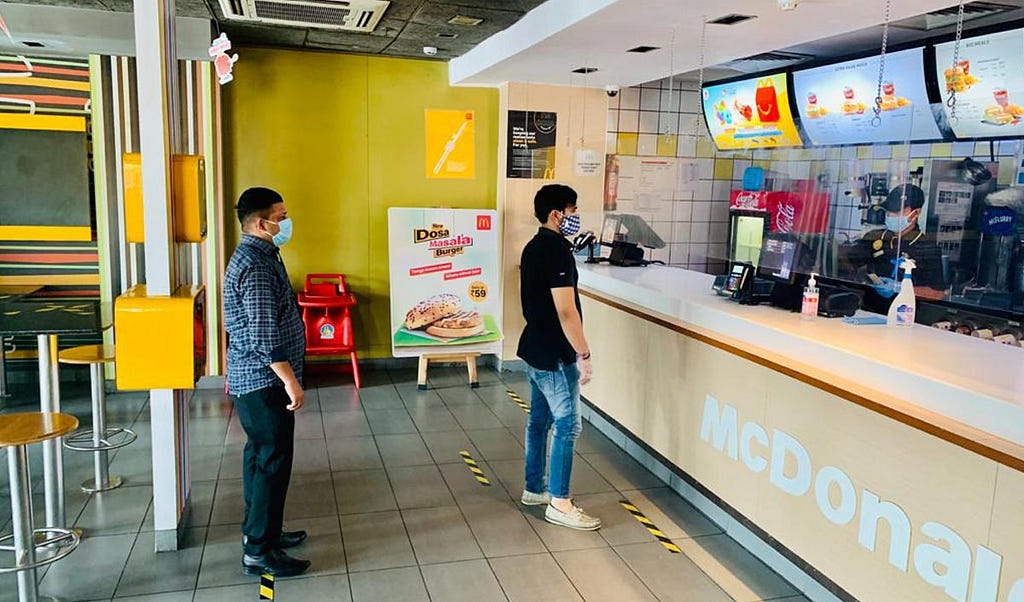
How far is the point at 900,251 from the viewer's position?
16.3ft

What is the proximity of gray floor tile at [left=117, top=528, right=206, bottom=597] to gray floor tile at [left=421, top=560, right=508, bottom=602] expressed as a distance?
0.99 m

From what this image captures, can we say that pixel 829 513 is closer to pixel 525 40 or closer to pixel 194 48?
pixel 525 40

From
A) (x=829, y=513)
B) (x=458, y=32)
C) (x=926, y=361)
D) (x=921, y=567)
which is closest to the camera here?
(x=921, y=567)

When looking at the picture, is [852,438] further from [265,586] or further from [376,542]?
[265,586]

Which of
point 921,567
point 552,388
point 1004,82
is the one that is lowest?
point 921,567

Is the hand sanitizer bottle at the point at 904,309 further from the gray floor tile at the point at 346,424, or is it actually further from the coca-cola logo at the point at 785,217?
the gray floor tile at the point at 346,424

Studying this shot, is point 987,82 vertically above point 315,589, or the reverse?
point 987,82

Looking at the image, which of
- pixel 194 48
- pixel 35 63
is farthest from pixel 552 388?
pixel 35 63

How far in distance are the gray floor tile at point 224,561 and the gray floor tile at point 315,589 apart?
116mm

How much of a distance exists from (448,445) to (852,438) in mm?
2692

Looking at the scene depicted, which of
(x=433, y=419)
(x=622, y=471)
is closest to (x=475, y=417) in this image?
(x=433, y=419)

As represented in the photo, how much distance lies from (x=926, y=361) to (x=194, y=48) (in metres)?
5.07

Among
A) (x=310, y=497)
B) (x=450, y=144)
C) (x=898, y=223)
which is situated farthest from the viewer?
(x=450, y=144)

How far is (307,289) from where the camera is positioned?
620 centimetres
